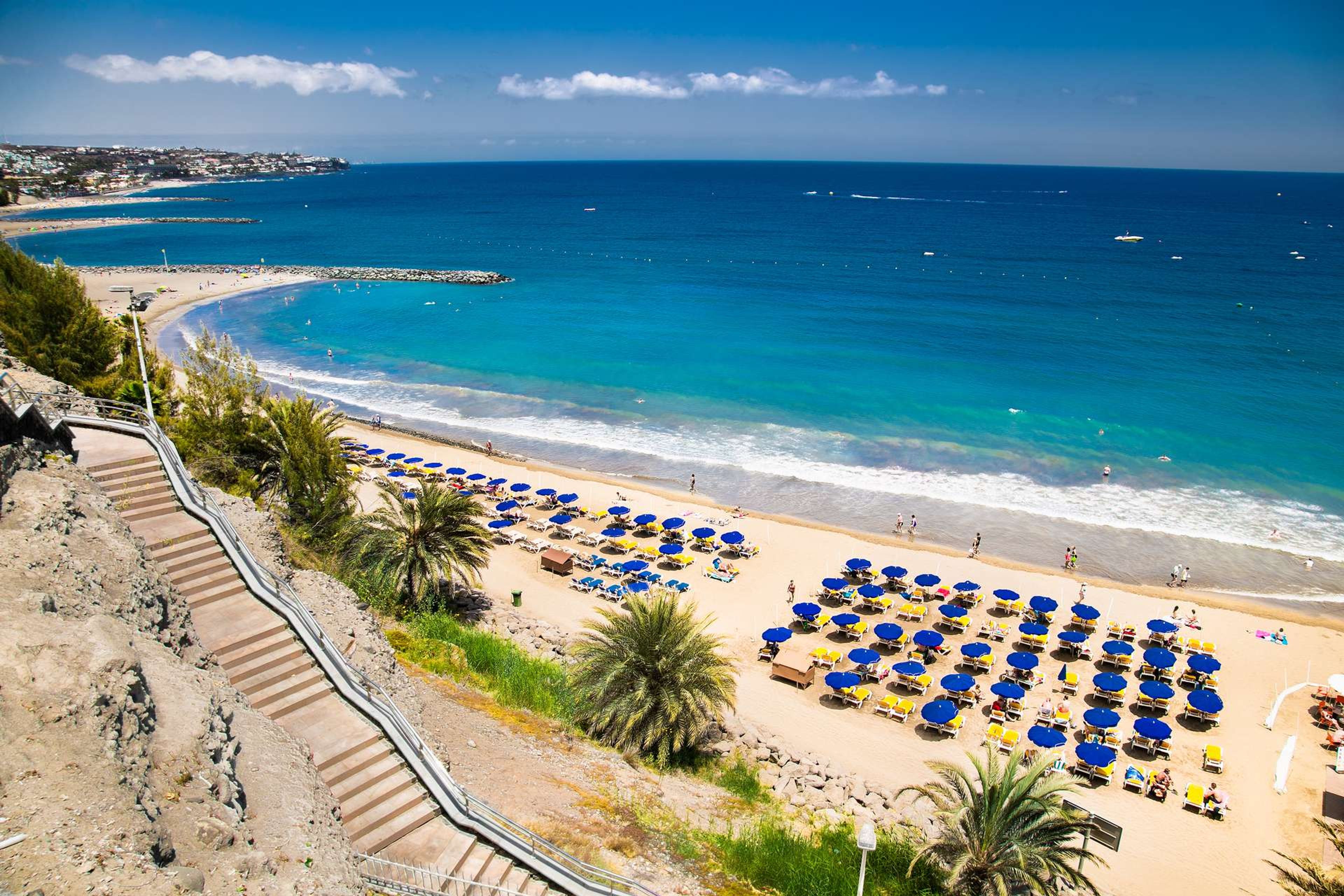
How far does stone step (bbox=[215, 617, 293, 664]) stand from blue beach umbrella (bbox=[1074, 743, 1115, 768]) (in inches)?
759

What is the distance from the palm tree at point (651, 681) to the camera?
16.6 metres

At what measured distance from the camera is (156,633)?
1073cm

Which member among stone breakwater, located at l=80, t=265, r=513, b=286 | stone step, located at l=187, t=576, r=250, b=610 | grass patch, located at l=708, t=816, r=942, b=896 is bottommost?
grass patch, located at l=708, t=816, r=942, b=896

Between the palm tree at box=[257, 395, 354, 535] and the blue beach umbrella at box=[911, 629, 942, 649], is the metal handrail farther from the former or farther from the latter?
the blue beach umbrella at box=[911, 629, 942, 649]

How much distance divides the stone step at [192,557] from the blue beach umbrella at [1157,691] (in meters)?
24.8

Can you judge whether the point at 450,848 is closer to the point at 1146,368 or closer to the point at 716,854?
the point at 716,854

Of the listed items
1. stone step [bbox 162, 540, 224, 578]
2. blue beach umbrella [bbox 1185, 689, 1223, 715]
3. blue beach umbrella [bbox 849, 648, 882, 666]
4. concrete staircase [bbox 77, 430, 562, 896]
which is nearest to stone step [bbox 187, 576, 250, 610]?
concrete staircase [bbox 77, 430, 562, 896]

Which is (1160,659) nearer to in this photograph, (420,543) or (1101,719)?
(1101,719)

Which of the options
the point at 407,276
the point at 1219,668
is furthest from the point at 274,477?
the point at 407,276

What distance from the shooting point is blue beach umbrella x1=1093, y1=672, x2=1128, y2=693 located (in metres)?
22.2

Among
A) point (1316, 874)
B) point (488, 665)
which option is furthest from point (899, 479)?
point (1316, 874)

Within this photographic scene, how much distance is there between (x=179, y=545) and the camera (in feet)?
44.8

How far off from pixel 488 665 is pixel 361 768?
23.7 feet

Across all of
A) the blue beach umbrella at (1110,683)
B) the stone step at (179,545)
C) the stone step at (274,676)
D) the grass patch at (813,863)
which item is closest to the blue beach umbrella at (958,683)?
the blue beach umbrella at (1110,683)
